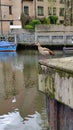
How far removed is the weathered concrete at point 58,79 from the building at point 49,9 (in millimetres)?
52374

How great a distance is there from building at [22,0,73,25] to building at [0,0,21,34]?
7.42ft

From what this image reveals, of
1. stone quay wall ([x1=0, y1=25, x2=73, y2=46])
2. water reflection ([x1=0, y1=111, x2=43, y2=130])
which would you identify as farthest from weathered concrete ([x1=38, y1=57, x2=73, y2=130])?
stone quay wall ([x1=0, y1=25, x2=73, y2=46])

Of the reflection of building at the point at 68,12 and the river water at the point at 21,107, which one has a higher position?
the reflection of building at the point at 68,12

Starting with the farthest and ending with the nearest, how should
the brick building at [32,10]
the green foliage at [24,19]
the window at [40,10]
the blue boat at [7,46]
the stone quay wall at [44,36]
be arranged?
the window at [40,10]
the brick building at [32,10]
the green foliage at [24,19]
the stone quay wall at [44,36]
the blue boat at [7,46]

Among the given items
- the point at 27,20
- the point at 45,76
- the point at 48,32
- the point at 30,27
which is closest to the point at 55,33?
the point at 48,32

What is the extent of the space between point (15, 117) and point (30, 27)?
39460 millimetres

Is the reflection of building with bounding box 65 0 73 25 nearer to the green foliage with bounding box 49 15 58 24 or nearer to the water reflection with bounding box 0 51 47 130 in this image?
the green foliage with bounding box 49 15 58 24

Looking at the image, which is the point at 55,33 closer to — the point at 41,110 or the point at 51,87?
the point at 41,110

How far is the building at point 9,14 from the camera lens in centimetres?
5438

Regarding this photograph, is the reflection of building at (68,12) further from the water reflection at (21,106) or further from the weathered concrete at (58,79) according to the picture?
the weathered concrete at (58,79)

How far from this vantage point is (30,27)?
4828 centimetres

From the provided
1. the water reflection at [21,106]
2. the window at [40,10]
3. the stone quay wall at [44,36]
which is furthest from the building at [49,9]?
the water reflection at [21,106]

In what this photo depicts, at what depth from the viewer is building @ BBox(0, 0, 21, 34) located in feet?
178

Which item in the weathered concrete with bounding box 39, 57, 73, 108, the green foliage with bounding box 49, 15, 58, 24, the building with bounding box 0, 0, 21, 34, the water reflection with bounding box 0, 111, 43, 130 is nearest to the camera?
the weathered concrete with bounding box 39, 57, 73, 108
